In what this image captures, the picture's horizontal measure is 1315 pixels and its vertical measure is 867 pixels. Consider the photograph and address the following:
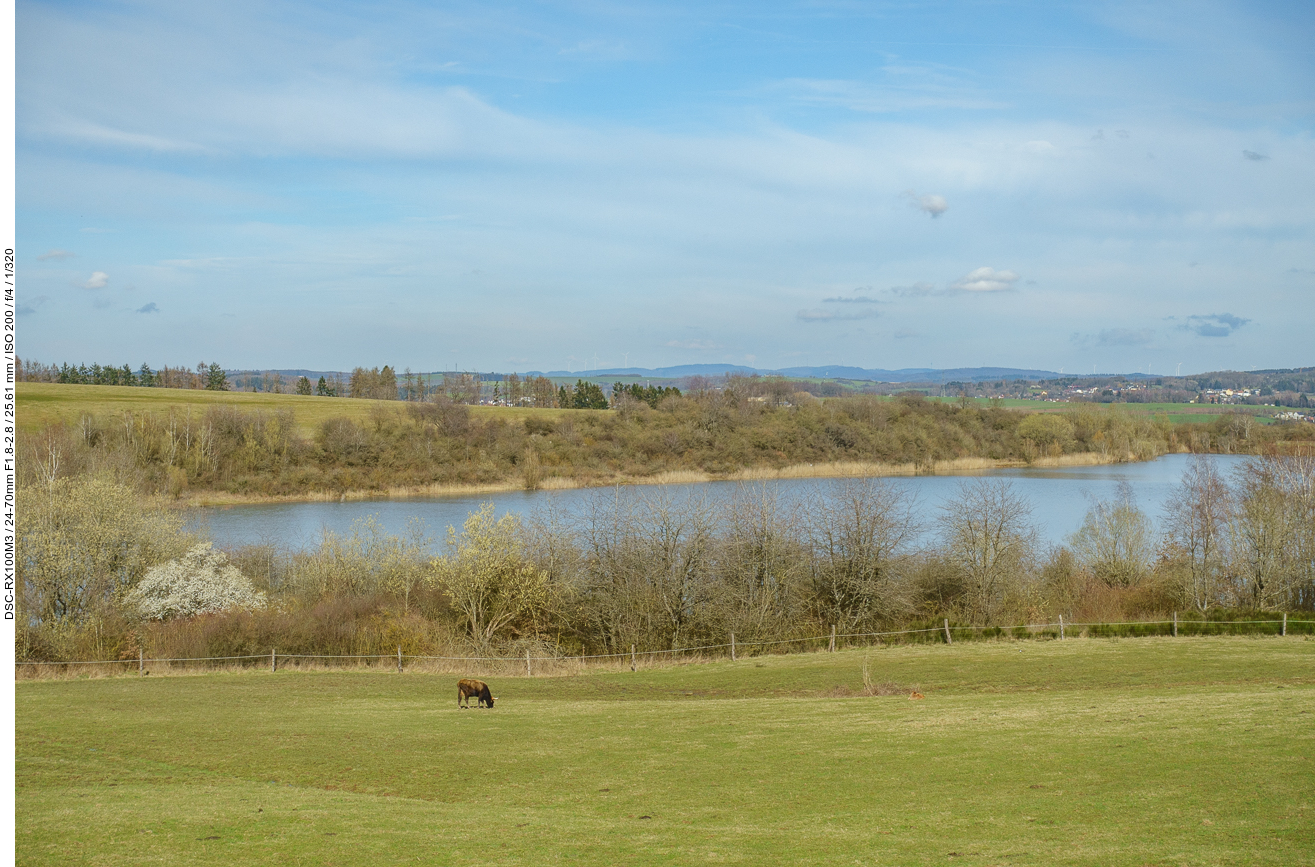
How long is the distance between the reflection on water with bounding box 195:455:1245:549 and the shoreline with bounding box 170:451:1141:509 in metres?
2.52

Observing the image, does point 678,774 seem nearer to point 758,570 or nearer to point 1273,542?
point 758,570

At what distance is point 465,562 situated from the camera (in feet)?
114

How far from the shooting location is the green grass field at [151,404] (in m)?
79.1

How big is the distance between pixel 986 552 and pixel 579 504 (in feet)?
93.9

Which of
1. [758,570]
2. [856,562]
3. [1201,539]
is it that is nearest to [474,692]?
[758,570]

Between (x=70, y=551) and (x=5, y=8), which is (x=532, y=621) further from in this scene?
(x=5, y=8)

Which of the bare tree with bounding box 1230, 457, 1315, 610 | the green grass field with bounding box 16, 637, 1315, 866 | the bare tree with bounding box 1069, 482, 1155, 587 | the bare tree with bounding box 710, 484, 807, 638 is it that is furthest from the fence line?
the bare tree with bounding box 1069, 482, 1155, 587

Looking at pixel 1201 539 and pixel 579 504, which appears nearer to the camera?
pixel 1201 539

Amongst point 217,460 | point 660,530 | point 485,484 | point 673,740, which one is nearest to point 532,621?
point 660,530

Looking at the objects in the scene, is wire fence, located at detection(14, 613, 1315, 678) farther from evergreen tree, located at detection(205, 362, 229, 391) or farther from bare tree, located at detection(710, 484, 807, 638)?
evergreen tree, located at detection(205, 362, 229, 391)

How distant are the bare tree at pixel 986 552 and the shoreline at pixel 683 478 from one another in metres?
24.1

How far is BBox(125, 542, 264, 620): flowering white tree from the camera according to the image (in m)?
31.9

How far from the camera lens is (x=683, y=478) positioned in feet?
271

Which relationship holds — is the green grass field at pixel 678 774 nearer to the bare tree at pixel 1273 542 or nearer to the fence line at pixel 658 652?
the fence line at pixel 658 652
